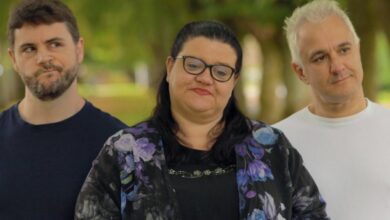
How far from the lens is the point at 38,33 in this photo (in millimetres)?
2666

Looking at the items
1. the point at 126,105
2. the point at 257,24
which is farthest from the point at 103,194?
the point at 126,105

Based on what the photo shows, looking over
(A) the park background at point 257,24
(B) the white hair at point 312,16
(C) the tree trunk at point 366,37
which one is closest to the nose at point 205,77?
(B) the white hair at point 312,16

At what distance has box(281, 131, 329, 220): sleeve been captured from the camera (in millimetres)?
2467

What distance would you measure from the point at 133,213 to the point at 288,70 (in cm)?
1207

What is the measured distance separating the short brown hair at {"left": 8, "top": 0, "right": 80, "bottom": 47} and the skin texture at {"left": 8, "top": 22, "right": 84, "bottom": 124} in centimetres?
2

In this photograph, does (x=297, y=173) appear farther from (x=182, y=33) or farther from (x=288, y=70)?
(x=288, y=70)

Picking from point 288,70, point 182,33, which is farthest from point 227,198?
point 288,70

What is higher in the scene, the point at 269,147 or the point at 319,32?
the point at 319,32

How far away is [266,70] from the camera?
16.3m

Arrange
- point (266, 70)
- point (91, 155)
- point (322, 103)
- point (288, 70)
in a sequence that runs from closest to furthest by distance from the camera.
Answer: point (91, 155)
point (322, 103)
point (288, 70)
point (266, 70)

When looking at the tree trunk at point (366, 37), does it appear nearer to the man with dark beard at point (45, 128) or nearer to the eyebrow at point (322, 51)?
the eyebrow at point (322, 51)

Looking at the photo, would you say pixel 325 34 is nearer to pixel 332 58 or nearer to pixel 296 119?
pixel 332 58

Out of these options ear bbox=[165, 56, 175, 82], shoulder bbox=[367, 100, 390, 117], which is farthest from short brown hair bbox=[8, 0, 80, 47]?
shoulder bbox=[367, 100, 390, 117]

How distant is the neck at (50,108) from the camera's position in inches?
108
